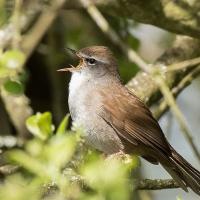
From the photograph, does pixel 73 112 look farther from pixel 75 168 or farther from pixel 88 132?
pixel 75 168

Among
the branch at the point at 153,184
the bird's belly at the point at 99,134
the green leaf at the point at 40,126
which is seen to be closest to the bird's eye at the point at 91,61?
the bird's belly at the point at 99,134

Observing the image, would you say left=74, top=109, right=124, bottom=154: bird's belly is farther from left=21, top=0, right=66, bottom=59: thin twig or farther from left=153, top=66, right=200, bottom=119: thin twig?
left=21, top=0, right=66, bottom=59: thin twig

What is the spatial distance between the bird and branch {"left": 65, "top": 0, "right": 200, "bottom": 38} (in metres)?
0.54

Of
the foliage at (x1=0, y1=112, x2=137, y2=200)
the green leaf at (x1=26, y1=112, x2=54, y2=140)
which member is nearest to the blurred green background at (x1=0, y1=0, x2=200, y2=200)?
the green leaf at (x1=26, y1=112, x2=54, y2=140)

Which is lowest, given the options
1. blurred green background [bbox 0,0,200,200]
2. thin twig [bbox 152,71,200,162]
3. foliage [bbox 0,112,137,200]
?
blurred green background [bbox 0,0,200,200]

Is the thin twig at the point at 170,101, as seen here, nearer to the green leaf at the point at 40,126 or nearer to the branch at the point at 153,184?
the branch at the point at 153,184

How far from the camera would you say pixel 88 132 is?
5.06 metres

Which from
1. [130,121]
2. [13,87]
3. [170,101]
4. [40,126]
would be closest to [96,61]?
[130,121]

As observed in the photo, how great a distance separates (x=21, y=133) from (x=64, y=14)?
185cm

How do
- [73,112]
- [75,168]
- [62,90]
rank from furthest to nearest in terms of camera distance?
[62,90] < [73,112] < [75,168]

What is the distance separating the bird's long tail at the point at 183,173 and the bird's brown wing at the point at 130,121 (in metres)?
0.13

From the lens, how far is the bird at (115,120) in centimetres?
510

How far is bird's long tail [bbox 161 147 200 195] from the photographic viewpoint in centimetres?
479

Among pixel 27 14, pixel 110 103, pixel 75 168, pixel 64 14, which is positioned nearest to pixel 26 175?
pixel 75 168
